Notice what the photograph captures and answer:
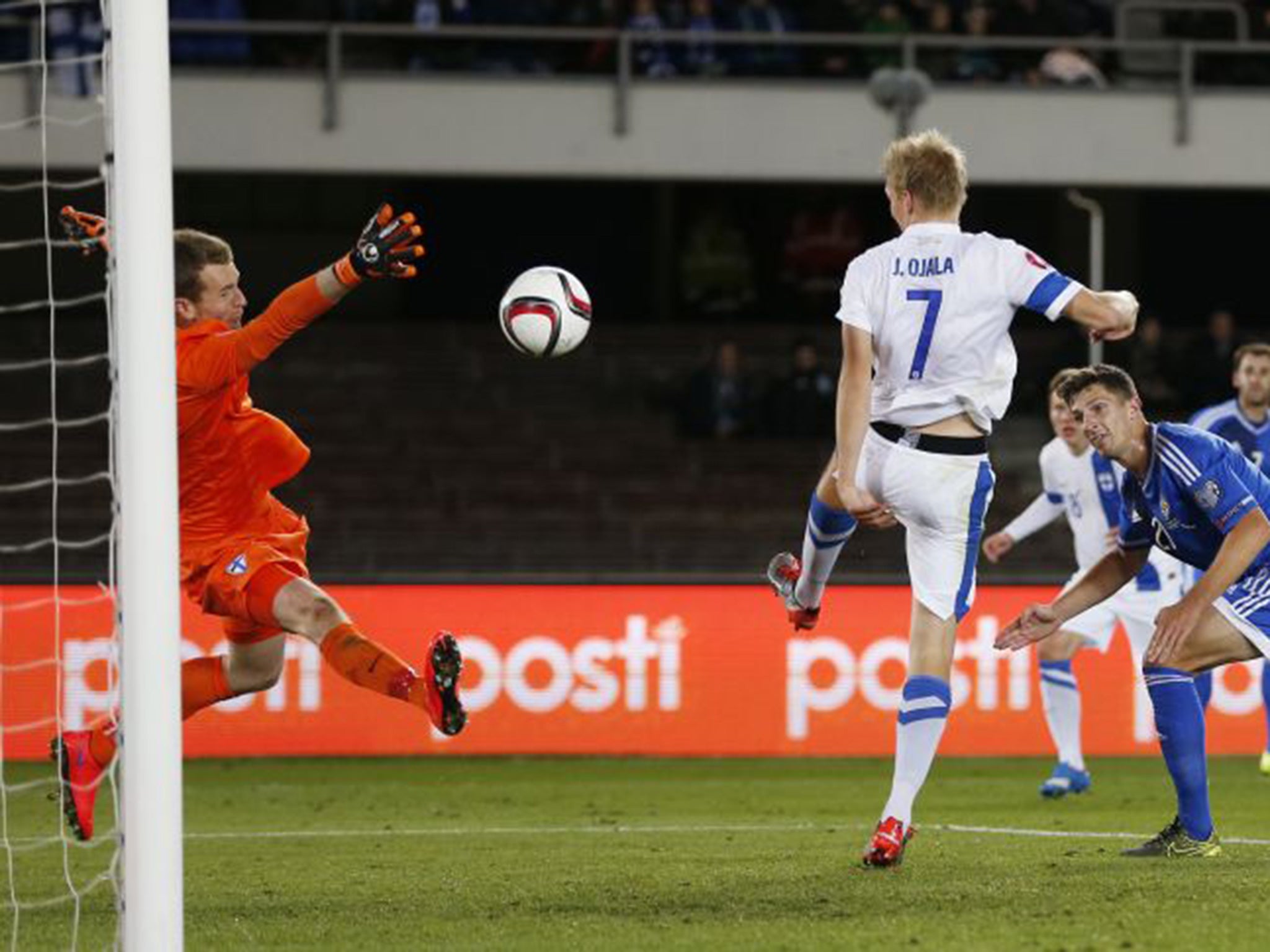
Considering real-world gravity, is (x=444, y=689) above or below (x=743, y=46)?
below

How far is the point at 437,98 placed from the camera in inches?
879

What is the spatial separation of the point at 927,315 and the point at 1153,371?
1618cm

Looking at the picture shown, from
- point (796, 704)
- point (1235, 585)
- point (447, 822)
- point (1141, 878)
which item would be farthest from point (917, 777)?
point (796, 704)

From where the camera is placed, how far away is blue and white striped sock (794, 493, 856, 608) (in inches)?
349

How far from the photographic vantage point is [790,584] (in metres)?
9.19

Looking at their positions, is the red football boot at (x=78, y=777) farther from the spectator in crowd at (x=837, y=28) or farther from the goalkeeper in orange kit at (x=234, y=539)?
the spectator in crowd at (x=837, y=28)

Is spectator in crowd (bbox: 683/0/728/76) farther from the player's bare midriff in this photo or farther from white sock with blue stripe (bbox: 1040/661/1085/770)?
the player's bare midriff

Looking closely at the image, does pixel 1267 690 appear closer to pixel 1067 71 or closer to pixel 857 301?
pixel 857 301

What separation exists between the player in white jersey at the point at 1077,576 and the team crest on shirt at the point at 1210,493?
489cm

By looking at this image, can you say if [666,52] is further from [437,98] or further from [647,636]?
[647,636]

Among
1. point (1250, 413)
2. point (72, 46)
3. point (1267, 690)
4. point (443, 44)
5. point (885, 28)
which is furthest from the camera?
point (885, 28)

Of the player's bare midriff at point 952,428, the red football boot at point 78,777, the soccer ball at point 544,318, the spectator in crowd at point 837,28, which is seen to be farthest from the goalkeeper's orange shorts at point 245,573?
the spectator in crowd at point 837,28

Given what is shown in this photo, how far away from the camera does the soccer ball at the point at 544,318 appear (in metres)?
8.65

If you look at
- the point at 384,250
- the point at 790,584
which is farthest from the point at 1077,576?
the point at 384,250
